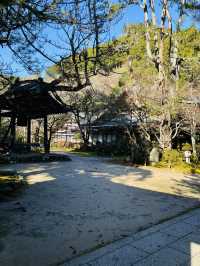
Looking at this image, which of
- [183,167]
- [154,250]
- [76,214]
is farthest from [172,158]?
[154,250]

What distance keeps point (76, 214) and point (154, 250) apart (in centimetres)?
192

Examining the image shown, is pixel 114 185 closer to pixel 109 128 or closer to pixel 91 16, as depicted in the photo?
pixel 91 16

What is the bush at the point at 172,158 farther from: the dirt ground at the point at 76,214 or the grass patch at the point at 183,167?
the dirt ground at the point at 76,214

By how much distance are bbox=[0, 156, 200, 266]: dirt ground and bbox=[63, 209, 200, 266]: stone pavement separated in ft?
0.68

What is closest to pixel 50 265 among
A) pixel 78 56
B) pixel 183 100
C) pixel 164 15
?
pixel 78 56

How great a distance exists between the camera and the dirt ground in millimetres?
3389

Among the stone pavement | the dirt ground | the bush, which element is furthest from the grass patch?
the stone pavement

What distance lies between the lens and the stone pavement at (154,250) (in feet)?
10.0

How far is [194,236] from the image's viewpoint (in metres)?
3.88

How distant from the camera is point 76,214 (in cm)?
491

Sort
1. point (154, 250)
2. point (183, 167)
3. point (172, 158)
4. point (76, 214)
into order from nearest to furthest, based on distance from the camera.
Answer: point (154, 250), point (76, 214), point (183, 167), point (172, 158)

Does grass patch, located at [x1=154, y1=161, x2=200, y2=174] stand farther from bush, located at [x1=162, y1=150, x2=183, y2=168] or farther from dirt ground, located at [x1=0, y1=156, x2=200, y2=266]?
dirt ground, located at [x1=0, y1=156, x2=200, y2=266]

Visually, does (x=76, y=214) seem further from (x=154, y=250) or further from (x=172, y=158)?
(x=172, y=158)

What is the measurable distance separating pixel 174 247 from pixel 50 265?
1637 mm
